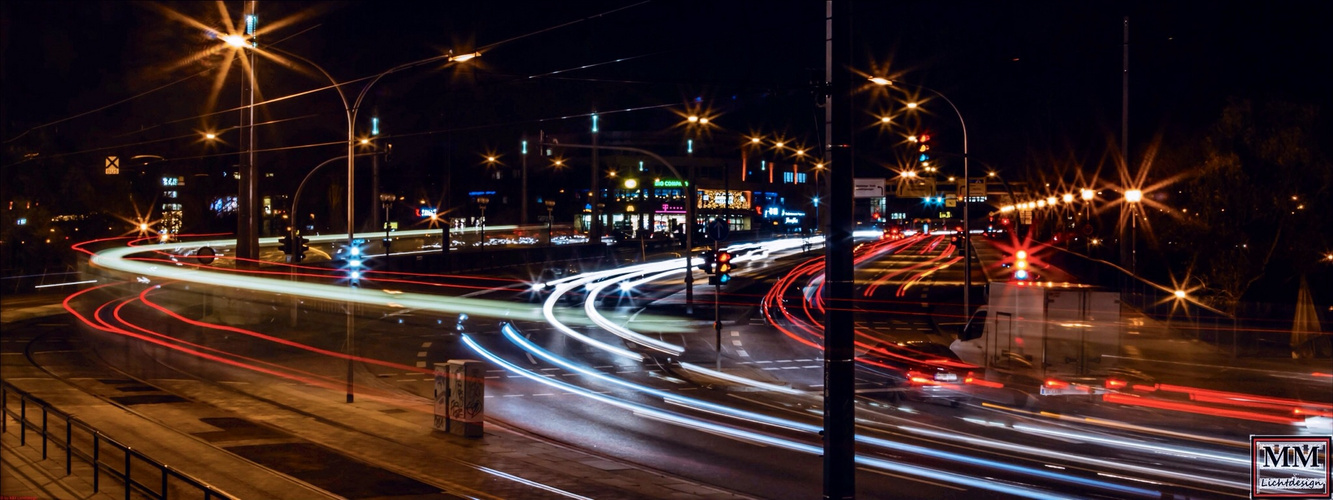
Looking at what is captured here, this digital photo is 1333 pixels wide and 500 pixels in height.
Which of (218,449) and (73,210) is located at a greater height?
(73,210)

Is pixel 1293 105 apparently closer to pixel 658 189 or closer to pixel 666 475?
pixel 666 475

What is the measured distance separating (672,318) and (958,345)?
42.0 feet

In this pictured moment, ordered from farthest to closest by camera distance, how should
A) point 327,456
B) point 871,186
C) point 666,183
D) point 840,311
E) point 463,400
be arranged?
point 666,183 < point 871,186 < point 463,400 < point 327,456 < point 840,311

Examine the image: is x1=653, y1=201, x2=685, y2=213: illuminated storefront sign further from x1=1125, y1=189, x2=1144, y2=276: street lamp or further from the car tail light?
the car tail light

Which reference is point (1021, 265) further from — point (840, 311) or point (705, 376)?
point (840, 311)

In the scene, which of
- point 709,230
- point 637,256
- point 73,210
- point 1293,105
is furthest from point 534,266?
point 1293,105

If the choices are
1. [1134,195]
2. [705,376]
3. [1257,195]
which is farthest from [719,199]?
[705,376]

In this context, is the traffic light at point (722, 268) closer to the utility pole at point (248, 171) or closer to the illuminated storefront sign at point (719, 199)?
the utility pole at point (248, 171)

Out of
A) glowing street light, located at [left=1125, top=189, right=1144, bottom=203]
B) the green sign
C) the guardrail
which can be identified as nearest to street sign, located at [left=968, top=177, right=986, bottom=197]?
glowing street light, located at [left=1125, top=189, right=1144, bottom=203]

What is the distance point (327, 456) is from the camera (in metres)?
14.0

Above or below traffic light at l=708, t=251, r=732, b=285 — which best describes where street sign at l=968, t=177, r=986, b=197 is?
above

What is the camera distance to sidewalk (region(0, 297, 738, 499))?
39.0ft

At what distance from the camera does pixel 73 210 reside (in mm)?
54969

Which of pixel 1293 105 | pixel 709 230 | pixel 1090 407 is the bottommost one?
pixel 1090 407
